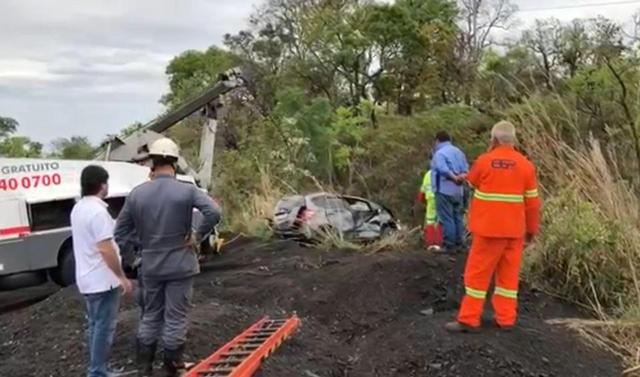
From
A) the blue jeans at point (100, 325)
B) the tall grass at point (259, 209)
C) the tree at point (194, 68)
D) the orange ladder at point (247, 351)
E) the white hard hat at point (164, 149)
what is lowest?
the tall grass at point (259, 209)

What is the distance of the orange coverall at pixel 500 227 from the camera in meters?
7.59

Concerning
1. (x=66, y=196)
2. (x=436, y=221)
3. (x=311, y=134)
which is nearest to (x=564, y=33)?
(x=311, y=134)

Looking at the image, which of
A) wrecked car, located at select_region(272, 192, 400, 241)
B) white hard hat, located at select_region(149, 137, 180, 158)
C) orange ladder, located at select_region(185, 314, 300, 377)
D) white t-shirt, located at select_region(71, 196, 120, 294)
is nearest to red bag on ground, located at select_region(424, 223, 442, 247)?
wrecked car, located at select_region(272, 192, 400, 241)

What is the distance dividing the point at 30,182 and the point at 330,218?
18.7ft

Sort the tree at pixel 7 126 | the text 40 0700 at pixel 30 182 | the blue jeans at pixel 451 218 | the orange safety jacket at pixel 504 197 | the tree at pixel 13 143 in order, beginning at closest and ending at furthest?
the orange safety jacket at pixel 504 197 < the blue jeans at pixel 451 218 < the text 40 0700 at pixel 30 182 < the tree at pixel 13 143 < the tree at pixel 7 126

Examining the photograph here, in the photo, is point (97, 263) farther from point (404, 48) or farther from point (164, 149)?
point (404, 48)

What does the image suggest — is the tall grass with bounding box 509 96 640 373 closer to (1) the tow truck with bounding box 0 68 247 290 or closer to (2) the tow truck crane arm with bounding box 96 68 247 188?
(1) the tow truck with bounding box 0 68 247 290

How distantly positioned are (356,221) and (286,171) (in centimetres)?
627

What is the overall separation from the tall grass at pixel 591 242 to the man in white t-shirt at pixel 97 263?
4.49m

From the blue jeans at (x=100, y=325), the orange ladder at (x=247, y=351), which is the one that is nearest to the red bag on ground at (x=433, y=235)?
the orange ladder at (x=247, y=351)

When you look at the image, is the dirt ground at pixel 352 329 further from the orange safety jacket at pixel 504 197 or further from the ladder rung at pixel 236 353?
the orange safety jacket at pixel 504 197

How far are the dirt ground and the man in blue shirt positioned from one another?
2.15ft

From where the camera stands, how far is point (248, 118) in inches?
1310

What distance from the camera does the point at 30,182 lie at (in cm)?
1288
